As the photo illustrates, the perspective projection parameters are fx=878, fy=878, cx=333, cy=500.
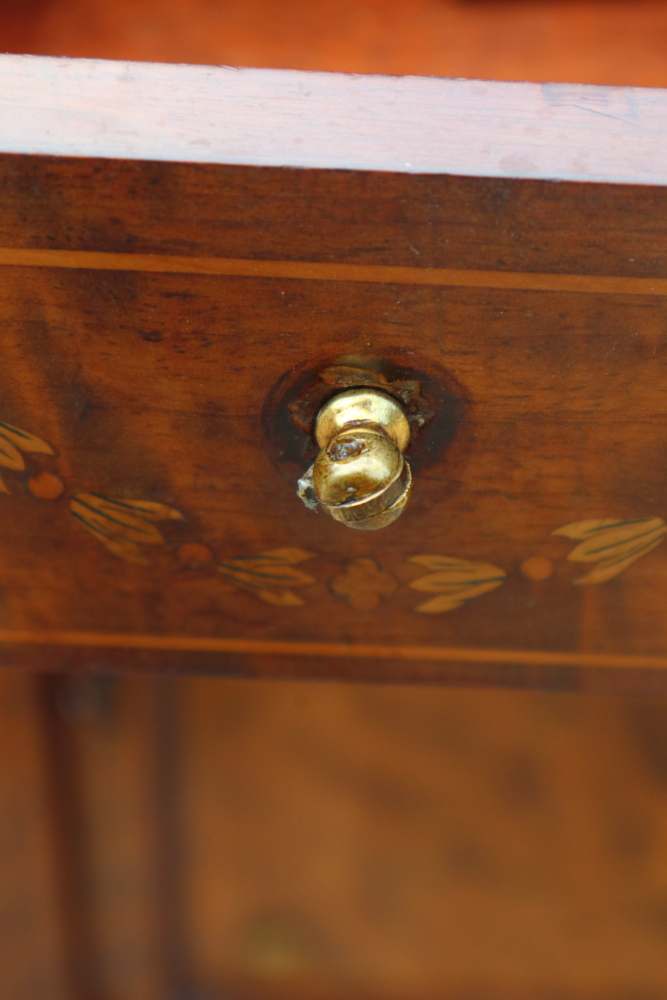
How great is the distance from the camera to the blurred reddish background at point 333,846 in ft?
3.05

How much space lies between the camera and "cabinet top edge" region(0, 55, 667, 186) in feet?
1.08

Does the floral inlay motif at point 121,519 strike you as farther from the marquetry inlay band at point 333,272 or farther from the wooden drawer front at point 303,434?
the marquetry inlay band at point 333,272

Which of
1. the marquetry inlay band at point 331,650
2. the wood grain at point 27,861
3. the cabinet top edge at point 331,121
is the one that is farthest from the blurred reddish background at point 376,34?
the wood grain at point 27,861

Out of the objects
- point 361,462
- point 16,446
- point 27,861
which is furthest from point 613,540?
point 27,861

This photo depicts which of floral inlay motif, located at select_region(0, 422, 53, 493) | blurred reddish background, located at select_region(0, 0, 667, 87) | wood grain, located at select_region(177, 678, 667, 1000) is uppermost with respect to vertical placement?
blurred reddish background, located at select_region(0, 0, 667, 87)

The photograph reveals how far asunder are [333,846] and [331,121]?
82cm

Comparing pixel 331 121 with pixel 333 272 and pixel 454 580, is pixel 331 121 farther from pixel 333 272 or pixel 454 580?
pixel 454 580

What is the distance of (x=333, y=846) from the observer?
0.96m

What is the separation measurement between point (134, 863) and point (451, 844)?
349 millimetres

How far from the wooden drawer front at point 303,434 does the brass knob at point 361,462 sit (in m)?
0.02

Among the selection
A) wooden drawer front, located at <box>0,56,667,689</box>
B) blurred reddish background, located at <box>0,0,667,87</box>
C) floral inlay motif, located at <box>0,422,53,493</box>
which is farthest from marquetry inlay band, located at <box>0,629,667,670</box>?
blurred reddish background, located at <box>0,0,667,87</box>

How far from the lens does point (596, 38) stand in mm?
568

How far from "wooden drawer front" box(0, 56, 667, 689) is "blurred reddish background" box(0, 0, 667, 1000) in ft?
1.37

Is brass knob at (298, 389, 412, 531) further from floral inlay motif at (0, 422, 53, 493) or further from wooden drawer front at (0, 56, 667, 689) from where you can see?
floral inlay motif at (0, 422, 53, 493)
